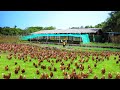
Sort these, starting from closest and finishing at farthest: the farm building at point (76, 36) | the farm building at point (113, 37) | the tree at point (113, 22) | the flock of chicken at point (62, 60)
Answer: the flock of chicken at point (62, 60) → the farm building at point (113, 37) → the farm building at point (76, 36) → the tree at point (113, 22)

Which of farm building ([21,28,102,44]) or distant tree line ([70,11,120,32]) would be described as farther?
distant tree line ([70,11,120,32])

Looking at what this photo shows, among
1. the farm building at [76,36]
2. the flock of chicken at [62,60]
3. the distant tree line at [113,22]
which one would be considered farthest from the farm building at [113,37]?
the flock of chicken at [62,60]

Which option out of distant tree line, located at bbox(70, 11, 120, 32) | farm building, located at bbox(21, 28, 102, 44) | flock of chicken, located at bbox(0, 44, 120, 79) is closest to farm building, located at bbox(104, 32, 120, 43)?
distant tree line, located at bbox(70, 11, 120, 32)

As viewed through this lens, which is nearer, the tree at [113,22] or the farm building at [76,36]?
the farm building at [76,36]

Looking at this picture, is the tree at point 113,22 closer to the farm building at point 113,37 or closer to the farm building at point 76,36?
the farm building at point 113,37

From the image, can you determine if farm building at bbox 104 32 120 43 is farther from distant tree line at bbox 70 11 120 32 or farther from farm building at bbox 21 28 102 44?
farm building at bbox 21 28 102 44

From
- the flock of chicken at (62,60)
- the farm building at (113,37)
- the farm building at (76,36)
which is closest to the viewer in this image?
the flock of chicken at (62,60)
